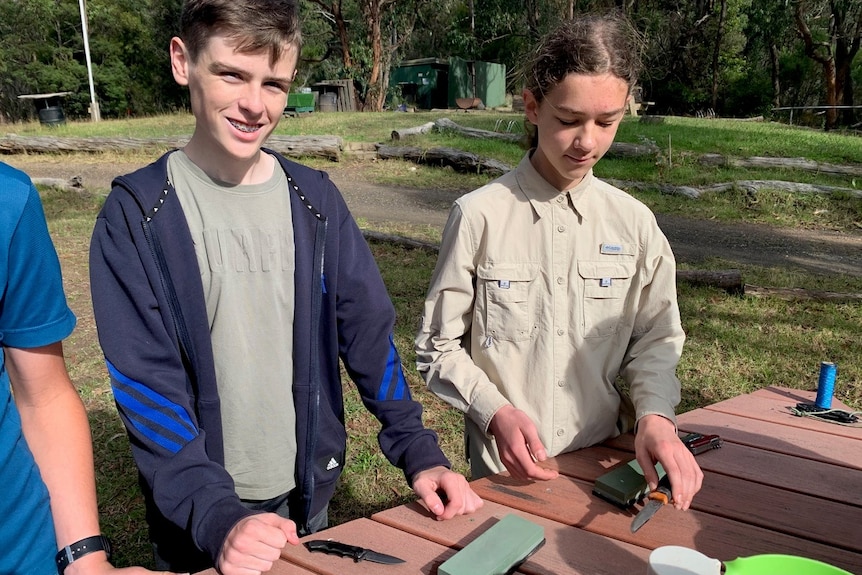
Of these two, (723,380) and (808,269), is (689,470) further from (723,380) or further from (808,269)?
(808,269)

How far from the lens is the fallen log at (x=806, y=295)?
5.60m

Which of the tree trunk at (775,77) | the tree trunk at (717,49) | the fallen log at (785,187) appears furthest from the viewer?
the tree trunk at (775,77)

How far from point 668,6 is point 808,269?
2859 cm

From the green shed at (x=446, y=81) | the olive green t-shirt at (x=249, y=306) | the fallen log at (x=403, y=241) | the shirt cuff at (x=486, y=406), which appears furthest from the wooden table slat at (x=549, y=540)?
the green shed at (x=446, y=81)

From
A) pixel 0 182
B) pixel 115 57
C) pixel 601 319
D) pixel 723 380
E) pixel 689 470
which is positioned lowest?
pixel 723 380

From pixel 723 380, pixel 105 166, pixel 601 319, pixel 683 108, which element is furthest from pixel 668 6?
pixel 601 319

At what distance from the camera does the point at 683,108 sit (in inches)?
1118

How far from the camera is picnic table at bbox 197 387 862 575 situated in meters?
1.34

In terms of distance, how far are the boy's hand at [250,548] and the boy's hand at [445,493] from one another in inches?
15.1

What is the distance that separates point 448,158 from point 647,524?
1126cm

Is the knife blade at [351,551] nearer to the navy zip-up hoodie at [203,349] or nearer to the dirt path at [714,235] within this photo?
the navy zip-up hoodie at [203,349]

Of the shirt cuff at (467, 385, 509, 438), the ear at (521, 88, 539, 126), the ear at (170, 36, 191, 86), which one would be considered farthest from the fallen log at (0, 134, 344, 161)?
the shirt cuff at (467, 385, 509, 438)

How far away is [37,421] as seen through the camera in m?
1.28

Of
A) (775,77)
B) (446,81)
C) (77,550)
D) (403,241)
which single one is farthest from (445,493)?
(446,81)
